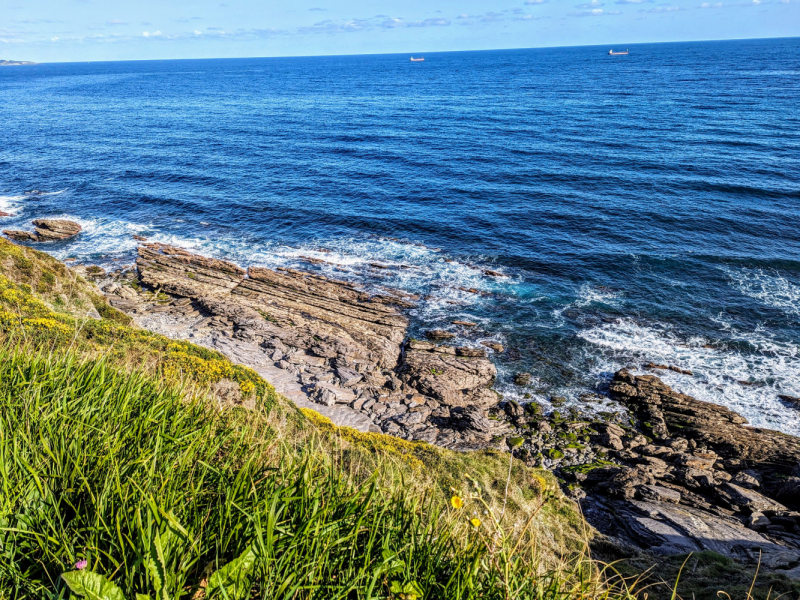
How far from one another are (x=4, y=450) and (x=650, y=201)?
169 feet

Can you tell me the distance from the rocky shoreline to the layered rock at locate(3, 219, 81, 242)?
10.2 metres

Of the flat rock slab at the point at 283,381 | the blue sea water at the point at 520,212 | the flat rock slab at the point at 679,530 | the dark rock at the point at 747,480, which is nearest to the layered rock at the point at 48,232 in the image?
the blue sea water at the point at 520,212

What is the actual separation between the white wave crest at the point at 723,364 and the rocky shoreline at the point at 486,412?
1.34 meters

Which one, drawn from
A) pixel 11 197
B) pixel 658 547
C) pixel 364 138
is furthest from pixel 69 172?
pixel 658 547

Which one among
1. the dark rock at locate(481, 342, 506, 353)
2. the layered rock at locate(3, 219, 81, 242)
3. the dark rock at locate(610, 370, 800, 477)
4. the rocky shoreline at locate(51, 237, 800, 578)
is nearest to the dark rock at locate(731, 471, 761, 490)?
the rocky shoreline at locate(51, 237, 800, 578)

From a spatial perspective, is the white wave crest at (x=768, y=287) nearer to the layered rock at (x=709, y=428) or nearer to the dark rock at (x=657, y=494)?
the layered rock at (x=709, y=428)

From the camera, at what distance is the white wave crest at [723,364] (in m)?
24.3

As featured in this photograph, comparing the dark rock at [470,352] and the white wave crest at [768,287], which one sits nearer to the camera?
the dark rock at [470,352]

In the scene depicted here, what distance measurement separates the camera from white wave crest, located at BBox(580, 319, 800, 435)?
2428 cm

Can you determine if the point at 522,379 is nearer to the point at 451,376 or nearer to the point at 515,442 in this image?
the point at 451,376

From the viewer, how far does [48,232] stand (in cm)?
4166

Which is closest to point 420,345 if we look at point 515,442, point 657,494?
point 515,442

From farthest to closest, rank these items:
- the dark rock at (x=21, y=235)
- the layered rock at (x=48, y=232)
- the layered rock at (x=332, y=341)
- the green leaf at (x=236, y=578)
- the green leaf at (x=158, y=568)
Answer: the layered rock at (x=48, y=232) → the dark rock at (x=21, y=235) → the layered rock at (x=332, y=341) → the green leaf at (x=236, y=578) → the green leaf at (x=158, y=568)

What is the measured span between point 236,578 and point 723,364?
29.9 m
